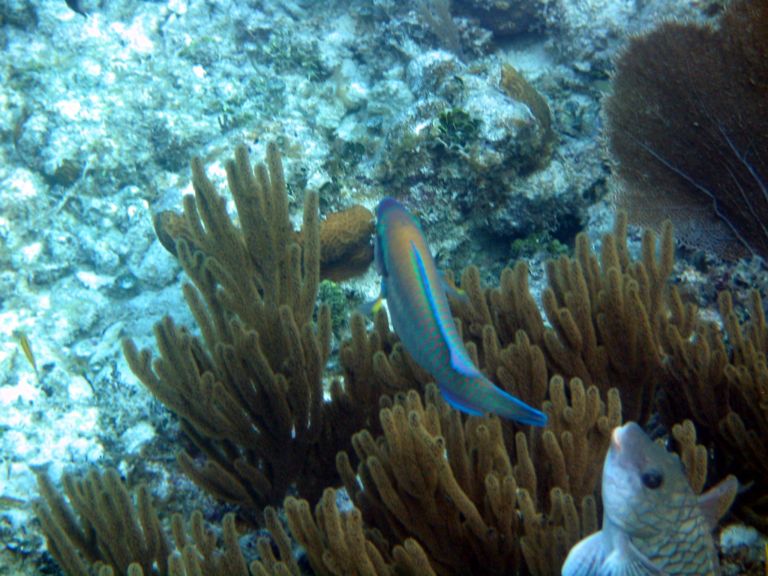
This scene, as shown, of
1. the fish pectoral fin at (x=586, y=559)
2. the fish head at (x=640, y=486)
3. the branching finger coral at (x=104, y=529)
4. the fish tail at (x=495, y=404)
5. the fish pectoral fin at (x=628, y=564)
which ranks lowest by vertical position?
the fish pectoral fin at (x=628, y=564)

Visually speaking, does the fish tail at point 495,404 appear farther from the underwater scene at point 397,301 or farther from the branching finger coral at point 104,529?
the branching finger coral at point 104,529

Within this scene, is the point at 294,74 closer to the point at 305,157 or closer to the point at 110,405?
the point at 305,157

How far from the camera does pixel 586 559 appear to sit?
1.38 m

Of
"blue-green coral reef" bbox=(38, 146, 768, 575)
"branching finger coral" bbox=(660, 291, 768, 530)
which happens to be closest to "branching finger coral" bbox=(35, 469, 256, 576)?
"blue-green coral reef" bbox=(38, 146, 768, 575)

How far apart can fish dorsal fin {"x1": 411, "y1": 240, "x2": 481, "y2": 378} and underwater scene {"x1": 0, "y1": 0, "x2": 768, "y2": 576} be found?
0.01 m

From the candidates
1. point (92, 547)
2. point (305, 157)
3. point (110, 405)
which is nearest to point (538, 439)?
point (92, 547)

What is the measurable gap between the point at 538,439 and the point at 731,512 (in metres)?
0.79

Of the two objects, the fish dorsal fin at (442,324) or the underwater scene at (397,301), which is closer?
the fish dorsal fin at (442,324)

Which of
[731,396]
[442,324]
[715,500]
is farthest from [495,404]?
[731,396]

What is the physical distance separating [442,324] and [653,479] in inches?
27.9

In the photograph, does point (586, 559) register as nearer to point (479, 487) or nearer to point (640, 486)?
point (640, 486)

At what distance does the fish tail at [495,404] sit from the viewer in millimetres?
1444

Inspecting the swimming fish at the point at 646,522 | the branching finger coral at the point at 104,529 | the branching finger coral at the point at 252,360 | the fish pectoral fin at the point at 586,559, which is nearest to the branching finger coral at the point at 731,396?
the swimming fish at the point at 646,522

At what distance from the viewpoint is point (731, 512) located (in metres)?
2.02
